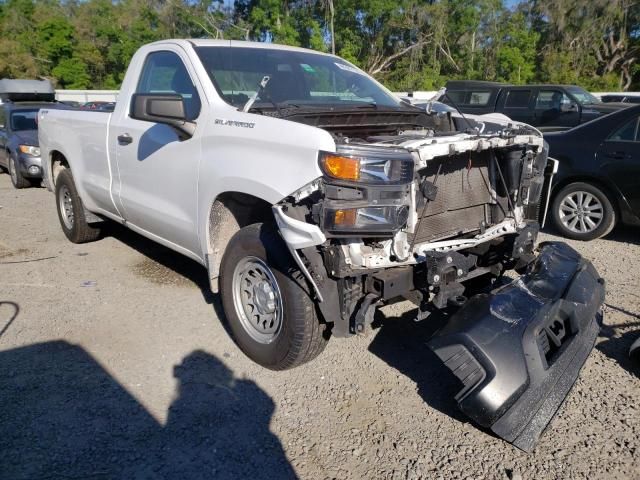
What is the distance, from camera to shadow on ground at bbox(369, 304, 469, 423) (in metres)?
3.29

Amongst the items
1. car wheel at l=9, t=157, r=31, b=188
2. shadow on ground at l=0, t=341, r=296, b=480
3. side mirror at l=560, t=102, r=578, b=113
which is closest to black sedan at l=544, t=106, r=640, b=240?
shadow on ground at l=0, t=341, r=296, b=480

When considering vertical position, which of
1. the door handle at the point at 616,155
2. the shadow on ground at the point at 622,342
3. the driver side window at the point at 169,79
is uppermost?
the driver side window at the point at 169,79

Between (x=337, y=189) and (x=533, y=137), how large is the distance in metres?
1.70

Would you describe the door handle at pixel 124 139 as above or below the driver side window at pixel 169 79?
below

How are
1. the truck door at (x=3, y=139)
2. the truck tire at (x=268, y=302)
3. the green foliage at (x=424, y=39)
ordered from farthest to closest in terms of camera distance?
1. the green foliage at (x=424, y=39)
2. the truck door at (x=3, y=139)
3. the truck tire at (x=268, y=302)

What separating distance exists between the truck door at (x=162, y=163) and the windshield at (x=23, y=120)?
325 inches

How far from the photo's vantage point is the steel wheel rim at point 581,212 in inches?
243

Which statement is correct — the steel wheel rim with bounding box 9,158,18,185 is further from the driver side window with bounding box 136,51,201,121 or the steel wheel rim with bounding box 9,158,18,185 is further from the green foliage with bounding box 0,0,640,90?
the green foliage with bounding box 0,0,640,90

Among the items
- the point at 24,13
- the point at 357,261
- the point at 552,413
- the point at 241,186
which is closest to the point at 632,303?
the point at 552,413

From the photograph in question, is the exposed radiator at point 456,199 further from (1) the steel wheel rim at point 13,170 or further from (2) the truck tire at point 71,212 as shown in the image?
(1) the steel wheel rim at point 13,170

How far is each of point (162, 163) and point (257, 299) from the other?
4.45 feet

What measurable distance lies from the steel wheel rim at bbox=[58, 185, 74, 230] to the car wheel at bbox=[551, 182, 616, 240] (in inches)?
230

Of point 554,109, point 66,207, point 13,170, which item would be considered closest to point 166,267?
point 66,207

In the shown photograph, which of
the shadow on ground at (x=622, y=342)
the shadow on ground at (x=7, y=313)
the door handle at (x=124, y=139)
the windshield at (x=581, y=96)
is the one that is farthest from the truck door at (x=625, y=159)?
the windshield at (x=581, y=96)
